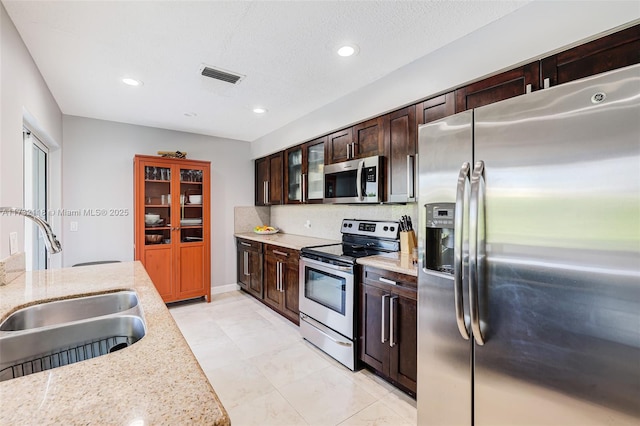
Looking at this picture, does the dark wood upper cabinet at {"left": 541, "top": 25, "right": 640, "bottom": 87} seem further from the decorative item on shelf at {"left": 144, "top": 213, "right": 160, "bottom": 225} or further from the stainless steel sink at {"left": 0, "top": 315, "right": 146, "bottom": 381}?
the decorative item on shelf at {"left": 144, "top": 213, "right": 160, "bottom": 225}

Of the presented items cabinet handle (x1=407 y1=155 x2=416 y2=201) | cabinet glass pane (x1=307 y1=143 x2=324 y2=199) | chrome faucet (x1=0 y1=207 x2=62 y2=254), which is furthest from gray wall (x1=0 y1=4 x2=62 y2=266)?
cabinet handle (x1=407 y1=155 x2=416 y2=201)

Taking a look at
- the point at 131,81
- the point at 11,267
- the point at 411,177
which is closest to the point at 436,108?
the point at 411,177

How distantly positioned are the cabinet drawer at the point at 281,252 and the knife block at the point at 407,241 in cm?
112

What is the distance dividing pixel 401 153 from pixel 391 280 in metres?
1.01

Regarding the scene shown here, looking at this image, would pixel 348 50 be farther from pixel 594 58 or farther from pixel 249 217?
pixel 249 217

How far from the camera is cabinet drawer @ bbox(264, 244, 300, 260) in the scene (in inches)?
125

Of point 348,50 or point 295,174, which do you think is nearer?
point 348,50

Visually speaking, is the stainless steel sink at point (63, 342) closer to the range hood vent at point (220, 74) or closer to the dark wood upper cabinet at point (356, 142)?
the range hood vent at point (220, 74)

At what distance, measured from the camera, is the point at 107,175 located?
373 cm

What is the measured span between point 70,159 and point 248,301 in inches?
110

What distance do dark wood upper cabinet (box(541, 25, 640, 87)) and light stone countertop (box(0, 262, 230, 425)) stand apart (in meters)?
2.05

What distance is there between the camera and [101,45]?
6.70 ft

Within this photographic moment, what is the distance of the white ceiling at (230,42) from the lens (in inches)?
66.3

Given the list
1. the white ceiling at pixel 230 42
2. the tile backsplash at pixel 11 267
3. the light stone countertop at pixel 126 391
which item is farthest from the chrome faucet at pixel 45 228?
the white ceiling at pixel 230 42
